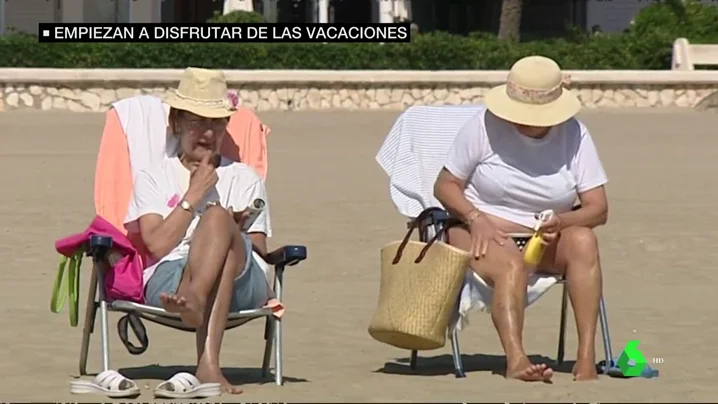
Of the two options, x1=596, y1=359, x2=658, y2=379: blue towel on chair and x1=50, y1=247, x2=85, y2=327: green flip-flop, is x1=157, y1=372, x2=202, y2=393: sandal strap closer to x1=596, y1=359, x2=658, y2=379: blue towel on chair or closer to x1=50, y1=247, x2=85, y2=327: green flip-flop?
x1=50, y1=247, x2=85, y2=327: green flip-flop

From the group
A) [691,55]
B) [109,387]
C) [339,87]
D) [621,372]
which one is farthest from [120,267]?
[691,55]

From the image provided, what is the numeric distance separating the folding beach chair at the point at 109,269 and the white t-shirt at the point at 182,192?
0.59ft

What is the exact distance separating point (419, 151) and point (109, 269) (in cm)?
164

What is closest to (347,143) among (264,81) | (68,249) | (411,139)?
(264,81)

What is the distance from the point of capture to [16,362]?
21.3ft

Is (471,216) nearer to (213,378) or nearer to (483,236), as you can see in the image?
(483,236)

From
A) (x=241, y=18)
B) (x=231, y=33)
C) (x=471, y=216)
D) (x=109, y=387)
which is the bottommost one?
(x=109, y=387)

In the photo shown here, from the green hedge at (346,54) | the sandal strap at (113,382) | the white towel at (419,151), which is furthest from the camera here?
the green hedge at (346,54)

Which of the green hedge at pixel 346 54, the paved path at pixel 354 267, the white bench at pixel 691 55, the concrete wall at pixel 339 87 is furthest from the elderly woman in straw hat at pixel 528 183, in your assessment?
the white bench at pixel 691 55

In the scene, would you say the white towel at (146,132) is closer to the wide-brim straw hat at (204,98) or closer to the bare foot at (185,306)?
the wide-brim straw hat at (204,98)

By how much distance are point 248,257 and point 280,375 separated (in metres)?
0.44

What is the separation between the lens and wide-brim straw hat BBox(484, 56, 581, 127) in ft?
19.7

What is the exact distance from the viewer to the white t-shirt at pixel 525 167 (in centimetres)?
609

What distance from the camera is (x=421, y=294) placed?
Answer: 6031 mm
